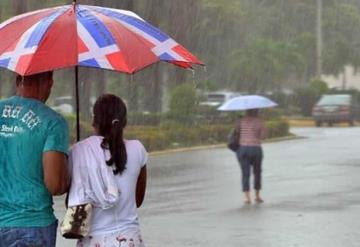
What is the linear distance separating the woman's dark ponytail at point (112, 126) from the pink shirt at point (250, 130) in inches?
331

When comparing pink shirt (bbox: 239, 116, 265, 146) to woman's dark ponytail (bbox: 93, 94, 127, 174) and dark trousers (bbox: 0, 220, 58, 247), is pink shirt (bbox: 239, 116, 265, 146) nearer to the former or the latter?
woman's dark ponytail (bbox: 93, 94, 127, 174)

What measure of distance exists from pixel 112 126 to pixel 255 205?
8347mm

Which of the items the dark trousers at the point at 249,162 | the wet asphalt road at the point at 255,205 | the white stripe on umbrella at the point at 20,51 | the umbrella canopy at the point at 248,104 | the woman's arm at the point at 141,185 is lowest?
the wet asphalt road at the point at 255,205

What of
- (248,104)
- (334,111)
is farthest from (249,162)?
(334,111)

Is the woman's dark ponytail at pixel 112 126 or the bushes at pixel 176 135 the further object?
the bushes at pixel 176 135

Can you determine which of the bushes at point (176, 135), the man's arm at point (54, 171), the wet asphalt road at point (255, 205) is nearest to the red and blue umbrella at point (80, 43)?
the man's arm at point (54, 171)

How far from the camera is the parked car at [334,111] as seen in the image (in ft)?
123

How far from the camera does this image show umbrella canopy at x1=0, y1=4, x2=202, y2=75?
3.73 meters

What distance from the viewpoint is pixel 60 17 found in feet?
12.9

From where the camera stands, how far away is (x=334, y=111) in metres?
37.7

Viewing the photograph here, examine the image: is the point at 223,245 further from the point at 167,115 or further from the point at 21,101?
the point at 167,115

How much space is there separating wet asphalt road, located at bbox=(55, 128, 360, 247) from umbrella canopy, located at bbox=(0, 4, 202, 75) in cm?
483

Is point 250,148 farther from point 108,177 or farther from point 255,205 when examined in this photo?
point 108,177

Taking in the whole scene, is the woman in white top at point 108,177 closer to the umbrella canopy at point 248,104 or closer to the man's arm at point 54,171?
the man's arm at point 54,171
